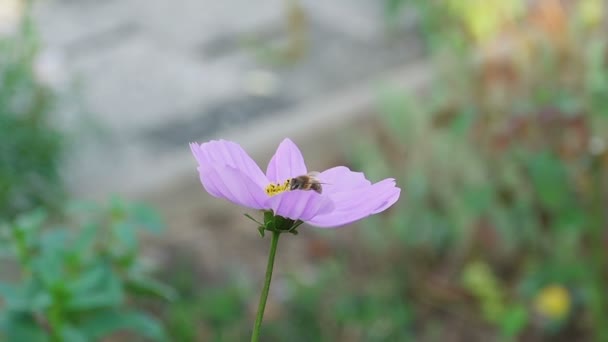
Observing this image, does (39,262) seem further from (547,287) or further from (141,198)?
(141,198)

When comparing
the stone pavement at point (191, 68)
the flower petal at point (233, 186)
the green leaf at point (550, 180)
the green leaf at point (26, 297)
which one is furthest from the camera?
the stone pavement at point (191, 68)

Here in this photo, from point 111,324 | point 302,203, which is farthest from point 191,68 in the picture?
point 302,203

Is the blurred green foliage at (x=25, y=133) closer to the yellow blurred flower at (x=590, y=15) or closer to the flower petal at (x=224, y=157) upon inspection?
the yellow blurred flower at (x=590, y=15)

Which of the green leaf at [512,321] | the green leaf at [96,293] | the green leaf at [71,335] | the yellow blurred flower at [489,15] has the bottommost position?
the green leaf at [71,335]

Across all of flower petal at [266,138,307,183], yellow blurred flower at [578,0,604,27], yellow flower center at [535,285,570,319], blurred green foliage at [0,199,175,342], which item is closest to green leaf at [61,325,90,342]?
blurred green foliage at [0,199,175,342]

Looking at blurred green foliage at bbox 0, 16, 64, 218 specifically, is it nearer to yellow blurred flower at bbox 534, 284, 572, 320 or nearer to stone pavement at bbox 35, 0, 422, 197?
stone pavement at bbox 35, 0, 422, 197

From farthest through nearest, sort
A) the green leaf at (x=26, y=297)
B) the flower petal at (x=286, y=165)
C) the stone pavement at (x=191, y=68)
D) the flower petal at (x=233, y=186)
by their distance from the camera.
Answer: the stone pavement at (x=191, y=68), the green leaf at (x=26, y=297), the flower petal at (x=286, y=165), the flower petal at (x=233, y=186)

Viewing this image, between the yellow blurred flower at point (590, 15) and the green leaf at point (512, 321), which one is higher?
the yellow blurred flower at point (590, 15)

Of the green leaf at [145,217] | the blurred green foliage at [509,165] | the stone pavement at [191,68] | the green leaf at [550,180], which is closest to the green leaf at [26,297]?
the green leaf at [145,217]
